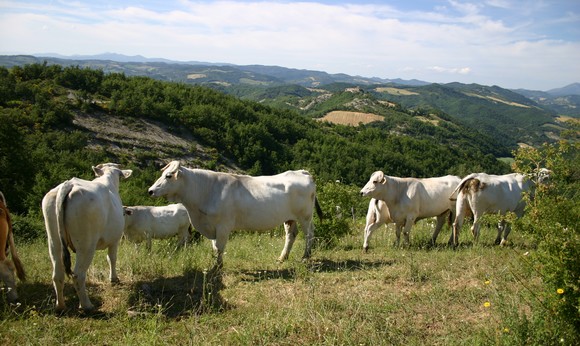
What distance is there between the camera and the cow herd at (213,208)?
19.7 feet

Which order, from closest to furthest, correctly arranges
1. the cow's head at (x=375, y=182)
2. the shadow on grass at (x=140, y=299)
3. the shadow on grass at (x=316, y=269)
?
the shadow on grass at (x=140, y=299) < the shadow on grass at (x=316, y=269) < the cow's head at (x=375, y=182)

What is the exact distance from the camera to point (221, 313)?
19.7 feet

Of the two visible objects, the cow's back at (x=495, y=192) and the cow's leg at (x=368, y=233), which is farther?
the cow's back at (x=495, y=192)

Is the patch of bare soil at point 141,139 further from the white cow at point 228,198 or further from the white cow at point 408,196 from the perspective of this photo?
the white cow at point 228,198

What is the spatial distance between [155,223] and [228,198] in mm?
4798

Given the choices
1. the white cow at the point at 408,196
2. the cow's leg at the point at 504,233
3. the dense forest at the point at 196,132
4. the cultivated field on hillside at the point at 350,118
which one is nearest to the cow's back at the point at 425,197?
the white cow at the point at 408,196

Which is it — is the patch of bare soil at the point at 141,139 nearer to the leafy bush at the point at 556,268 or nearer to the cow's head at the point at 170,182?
the cow's head at the point at 170,182

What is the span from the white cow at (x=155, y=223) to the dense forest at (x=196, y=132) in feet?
67.5

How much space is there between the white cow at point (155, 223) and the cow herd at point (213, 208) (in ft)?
0.10

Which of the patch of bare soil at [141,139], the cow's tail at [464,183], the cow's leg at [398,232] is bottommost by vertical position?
the patch of bare soil at [141,139]

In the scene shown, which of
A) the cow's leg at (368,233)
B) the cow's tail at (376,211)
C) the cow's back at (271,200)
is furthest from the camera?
the cow's tail at (376,211)

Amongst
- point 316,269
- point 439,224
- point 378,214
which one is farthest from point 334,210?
point 316,269

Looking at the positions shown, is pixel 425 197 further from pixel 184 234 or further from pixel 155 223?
pixel 155 223

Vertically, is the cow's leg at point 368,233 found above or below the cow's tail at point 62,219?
below
